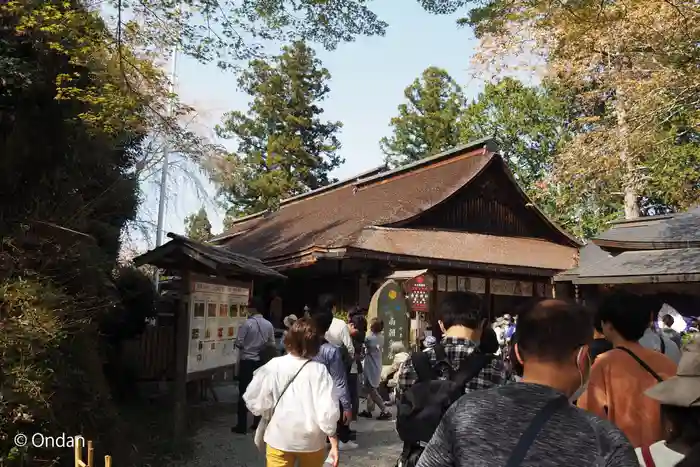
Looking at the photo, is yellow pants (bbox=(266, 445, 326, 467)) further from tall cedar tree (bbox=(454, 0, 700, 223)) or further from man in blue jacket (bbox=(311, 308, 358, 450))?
tall cedar tree (bbox=(454, 0, 700, 223))

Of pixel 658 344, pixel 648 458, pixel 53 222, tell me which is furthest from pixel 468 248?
pixel 648 458

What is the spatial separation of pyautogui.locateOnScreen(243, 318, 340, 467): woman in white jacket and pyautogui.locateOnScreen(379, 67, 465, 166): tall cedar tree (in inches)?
1246

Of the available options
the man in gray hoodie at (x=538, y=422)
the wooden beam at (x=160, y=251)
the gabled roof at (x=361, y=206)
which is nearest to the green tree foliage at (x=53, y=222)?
the wooden beam at (x=160, y=251)

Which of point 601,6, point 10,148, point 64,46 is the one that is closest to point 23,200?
point 10,148

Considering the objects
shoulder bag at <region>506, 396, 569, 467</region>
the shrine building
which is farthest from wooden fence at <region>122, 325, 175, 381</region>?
shoulder bag at <region>506, 396, 569, 467</region>

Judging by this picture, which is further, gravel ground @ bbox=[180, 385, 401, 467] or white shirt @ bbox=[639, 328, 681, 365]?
gravel ground @ bbox=[180, 385, 401, 467]

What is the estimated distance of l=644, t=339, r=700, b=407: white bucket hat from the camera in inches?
68.6

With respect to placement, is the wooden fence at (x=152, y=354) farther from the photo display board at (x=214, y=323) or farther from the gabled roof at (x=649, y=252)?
the gabled roof at (x=649, y=252)

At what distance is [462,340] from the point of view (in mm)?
3322

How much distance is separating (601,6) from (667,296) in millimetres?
5538

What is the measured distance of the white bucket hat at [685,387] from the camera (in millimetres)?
1742

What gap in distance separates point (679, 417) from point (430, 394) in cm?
151

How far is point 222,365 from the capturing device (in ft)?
29.5

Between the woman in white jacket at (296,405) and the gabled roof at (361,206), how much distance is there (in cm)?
878
